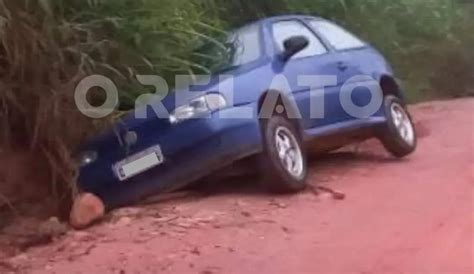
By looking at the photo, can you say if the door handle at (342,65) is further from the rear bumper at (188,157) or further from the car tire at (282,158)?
the rear bumper at (188,157)

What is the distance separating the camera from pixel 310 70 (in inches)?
402

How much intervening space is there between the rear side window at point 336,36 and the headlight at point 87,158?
3054 mm

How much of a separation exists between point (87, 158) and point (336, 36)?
3.44m

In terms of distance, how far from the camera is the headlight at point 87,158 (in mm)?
8969

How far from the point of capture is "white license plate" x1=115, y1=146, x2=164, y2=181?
28.7 ft

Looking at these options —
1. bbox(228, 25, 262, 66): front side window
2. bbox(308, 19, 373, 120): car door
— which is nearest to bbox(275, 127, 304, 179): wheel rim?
bbox(228, 25, 262, 66): front side window

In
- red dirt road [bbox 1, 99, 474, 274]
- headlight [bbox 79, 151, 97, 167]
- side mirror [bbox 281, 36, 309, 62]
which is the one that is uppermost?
side mirror [bbox 281, 36, 309, 62]

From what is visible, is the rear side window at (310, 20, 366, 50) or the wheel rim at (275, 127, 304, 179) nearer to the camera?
the wheel rim at (275, 127, 304, 179)

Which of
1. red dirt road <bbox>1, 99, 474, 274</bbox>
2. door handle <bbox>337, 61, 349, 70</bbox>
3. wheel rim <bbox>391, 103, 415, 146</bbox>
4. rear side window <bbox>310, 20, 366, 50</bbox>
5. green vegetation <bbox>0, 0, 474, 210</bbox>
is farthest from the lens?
wheel rim <bbox>391, 103, 415, 146</bbox>

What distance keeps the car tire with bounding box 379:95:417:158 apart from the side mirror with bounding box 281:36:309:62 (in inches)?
67.1

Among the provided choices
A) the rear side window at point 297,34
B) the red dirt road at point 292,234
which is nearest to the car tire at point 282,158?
the red dirt road at point 292,234

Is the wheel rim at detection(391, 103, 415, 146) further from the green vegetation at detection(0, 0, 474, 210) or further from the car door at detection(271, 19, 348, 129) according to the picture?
the green vegetation at detection(0, 0, 474, 210)

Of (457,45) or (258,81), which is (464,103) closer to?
(457,45)

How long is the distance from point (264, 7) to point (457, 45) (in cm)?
739
